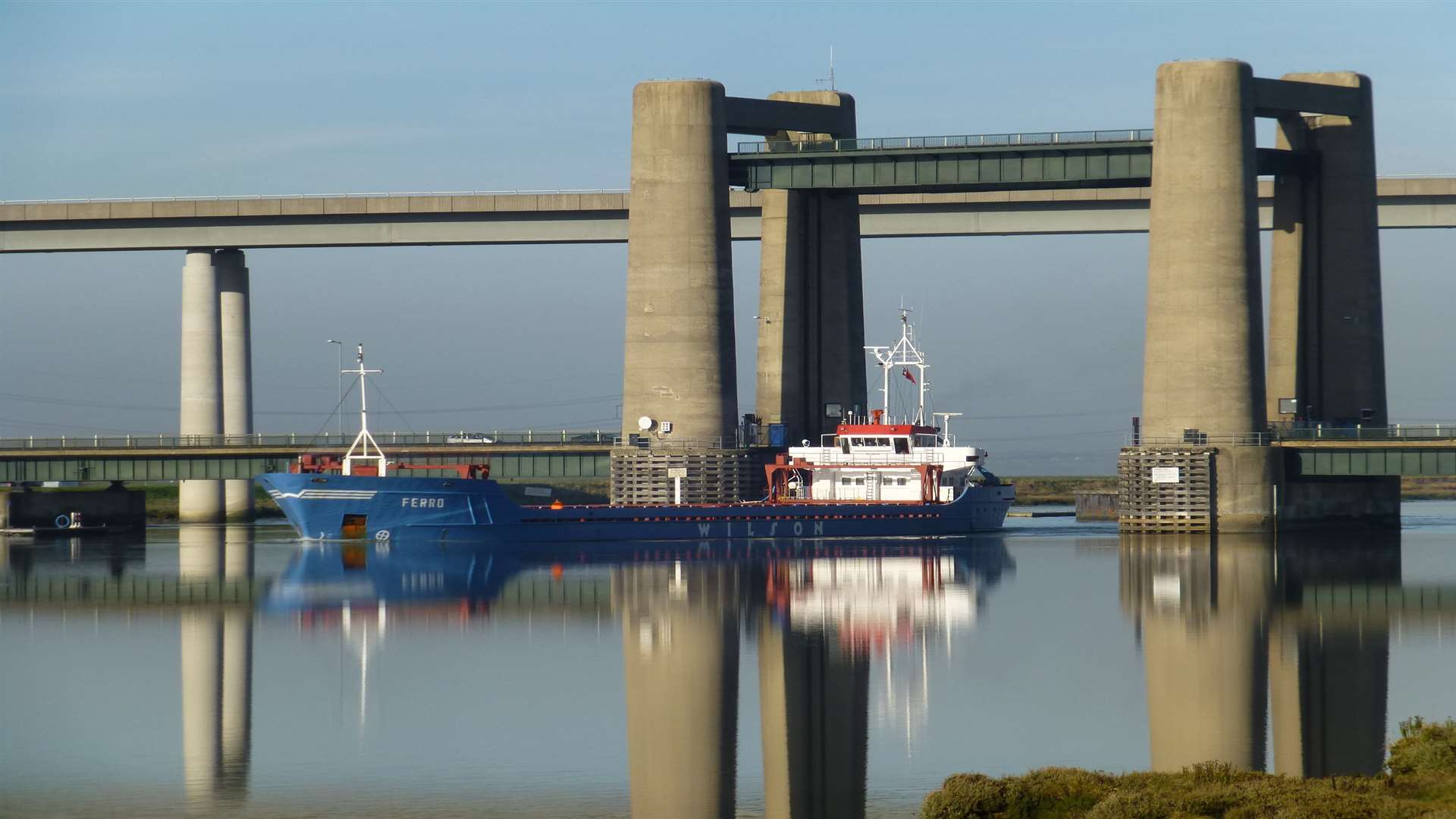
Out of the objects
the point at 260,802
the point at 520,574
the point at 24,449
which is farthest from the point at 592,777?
the point at 24,449

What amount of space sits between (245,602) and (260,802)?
34557mm

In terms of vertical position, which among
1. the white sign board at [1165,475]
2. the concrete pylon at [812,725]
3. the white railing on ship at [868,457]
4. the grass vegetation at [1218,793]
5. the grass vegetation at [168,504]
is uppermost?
the white railing on ship at [868,457]

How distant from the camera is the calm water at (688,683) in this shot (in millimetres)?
30297

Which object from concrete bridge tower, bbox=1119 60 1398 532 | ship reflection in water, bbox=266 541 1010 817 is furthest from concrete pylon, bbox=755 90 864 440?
concrete bridge tower, bbox=1119 60 1398 532

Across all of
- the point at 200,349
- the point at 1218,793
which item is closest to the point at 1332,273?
the point at 200,349

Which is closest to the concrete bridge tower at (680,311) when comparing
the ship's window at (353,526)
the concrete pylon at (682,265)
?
the concrete pylon at (682,265)

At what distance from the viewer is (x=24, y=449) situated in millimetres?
113250

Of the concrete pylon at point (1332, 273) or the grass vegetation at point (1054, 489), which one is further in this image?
the grass vegetation at point (1054, 489)

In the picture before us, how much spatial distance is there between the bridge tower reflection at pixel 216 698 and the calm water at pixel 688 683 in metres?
0.13

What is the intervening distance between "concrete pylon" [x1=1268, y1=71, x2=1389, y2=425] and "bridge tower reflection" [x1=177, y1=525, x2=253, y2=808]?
192ft

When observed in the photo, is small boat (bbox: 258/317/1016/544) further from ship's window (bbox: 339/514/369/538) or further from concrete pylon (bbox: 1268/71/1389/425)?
concrete pylon (bbox: 1268/71/1389/425)

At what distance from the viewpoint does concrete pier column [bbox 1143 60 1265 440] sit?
90500mm

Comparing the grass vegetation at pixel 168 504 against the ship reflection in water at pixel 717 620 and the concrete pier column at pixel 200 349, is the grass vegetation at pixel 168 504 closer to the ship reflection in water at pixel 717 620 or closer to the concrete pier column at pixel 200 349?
the concrete pier column at pixel 200 349

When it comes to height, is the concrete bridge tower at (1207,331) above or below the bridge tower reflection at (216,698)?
above
